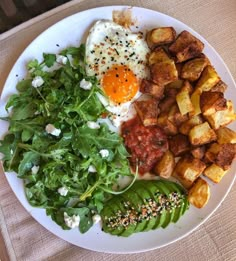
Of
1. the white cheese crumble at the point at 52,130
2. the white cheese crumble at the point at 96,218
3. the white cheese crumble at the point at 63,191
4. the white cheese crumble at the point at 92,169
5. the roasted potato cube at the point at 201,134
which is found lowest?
the white cheese crumble at the point at 96,218

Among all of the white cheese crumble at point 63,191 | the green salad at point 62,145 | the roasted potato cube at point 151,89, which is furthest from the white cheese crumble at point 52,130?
the roasted potato cube at point 151,89

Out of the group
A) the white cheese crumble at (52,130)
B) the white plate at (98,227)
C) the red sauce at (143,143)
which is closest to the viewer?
the white cheese crumble at (52,130)

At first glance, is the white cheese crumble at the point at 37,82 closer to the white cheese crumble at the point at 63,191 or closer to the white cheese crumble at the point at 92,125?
the white cheese crumble at the point at 92,125

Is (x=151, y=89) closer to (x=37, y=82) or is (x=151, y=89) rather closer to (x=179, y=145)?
(x=179, y=145)

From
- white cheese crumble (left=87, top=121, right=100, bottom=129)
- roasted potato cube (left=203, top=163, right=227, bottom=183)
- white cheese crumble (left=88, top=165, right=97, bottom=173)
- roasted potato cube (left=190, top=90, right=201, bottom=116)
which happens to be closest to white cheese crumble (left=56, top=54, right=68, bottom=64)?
white cheese crumble (left=87, top=121, right=100, bottom=129)

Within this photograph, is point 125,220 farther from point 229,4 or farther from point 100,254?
point 229,4

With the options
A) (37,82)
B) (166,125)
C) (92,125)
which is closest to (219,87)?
(166,125)
